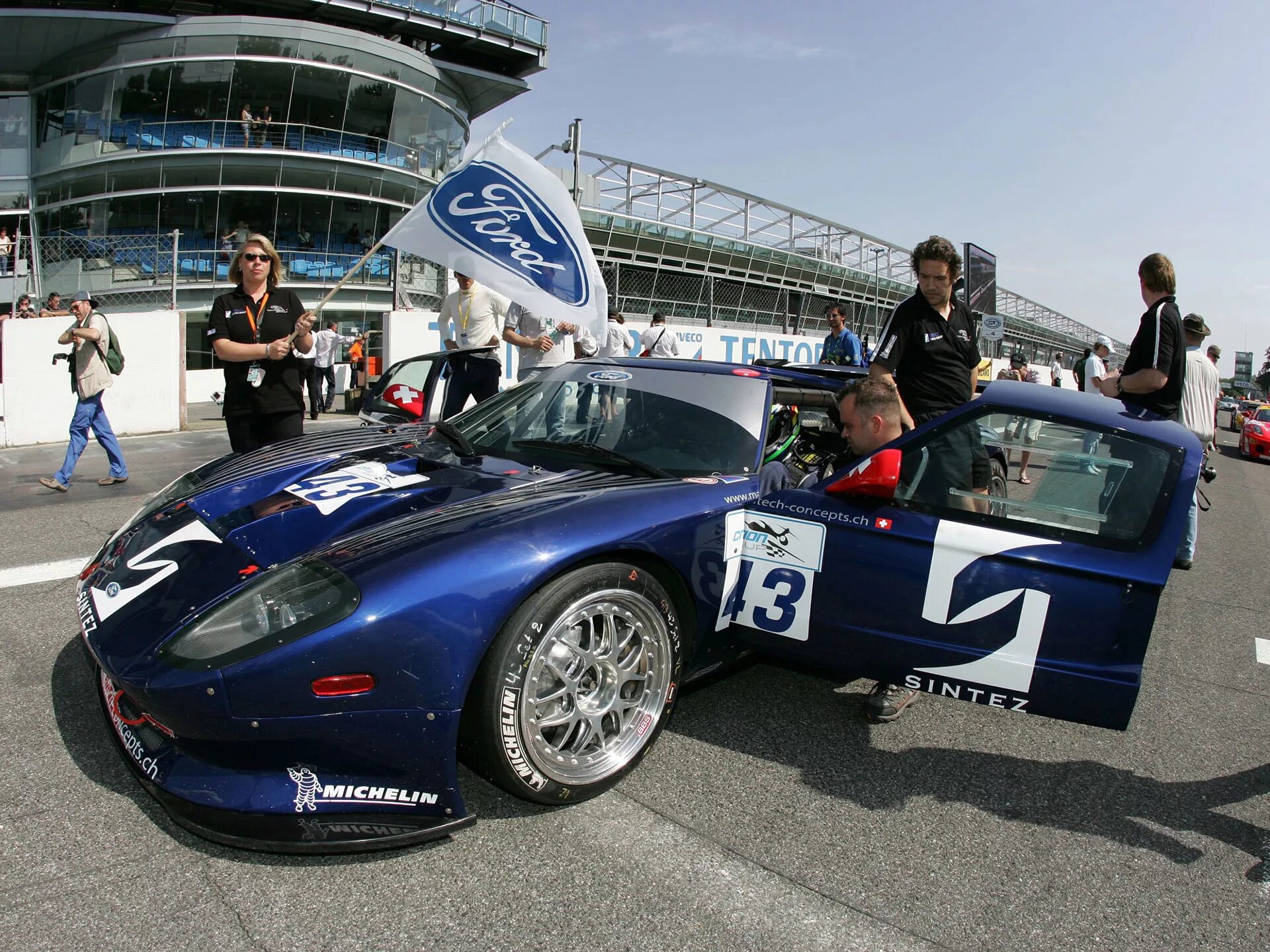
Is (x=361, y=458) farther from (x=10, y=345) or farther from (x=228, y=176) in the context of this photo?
(x=228, y=176)

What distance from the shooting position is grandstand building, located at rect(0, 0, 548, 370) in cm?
2556

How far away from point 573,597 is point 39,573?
3.51m

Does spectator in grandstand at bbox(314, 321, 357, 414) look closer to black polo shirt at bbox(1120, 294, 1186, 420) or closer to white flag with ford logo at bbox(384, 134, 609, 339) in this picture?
white flag with ford logo at bbox(384, 134, 609, 339)

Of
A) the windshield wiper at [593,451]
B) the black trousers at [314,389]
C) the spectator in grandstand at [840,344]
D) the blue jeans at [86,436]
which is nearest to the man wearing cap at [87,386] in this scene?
the blue jeans at [86,436]

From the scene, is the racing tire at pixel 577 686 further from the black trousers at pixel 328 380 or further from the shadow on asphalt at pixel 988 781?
the black trousers at pixel 328 380

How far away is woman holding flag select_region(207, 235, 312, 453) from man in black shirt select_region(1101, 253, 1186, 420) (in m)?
4.26

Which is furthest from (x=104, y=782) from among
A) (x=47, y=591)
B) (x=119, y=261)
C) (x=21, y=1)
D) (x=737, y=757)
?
(x=21, y=1)

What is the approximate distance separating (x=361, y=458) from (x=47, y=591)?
188 cm

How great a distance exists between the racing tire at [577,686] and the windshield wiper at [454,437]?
1143 millimetres

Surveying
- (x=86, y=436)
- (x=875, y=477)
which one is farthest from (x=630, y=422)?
(x=86, y=436)

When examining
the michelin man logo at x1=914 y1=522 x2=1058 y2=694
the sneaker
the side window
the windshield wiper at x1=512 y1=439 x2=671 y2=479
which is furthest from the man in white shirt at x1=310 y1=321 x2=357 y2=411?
the michelin man logo at x1=914 y1=522 x2=1058 y2=694

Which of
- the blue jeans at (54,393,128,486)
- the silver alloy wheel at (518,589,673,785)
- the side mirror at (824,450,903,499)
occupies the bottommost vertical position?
the blue jeans at (54,393,128,486)

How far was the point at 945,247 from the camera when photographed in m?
3.89

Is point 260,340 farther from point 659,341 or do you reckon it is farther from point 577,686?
point 659,341
